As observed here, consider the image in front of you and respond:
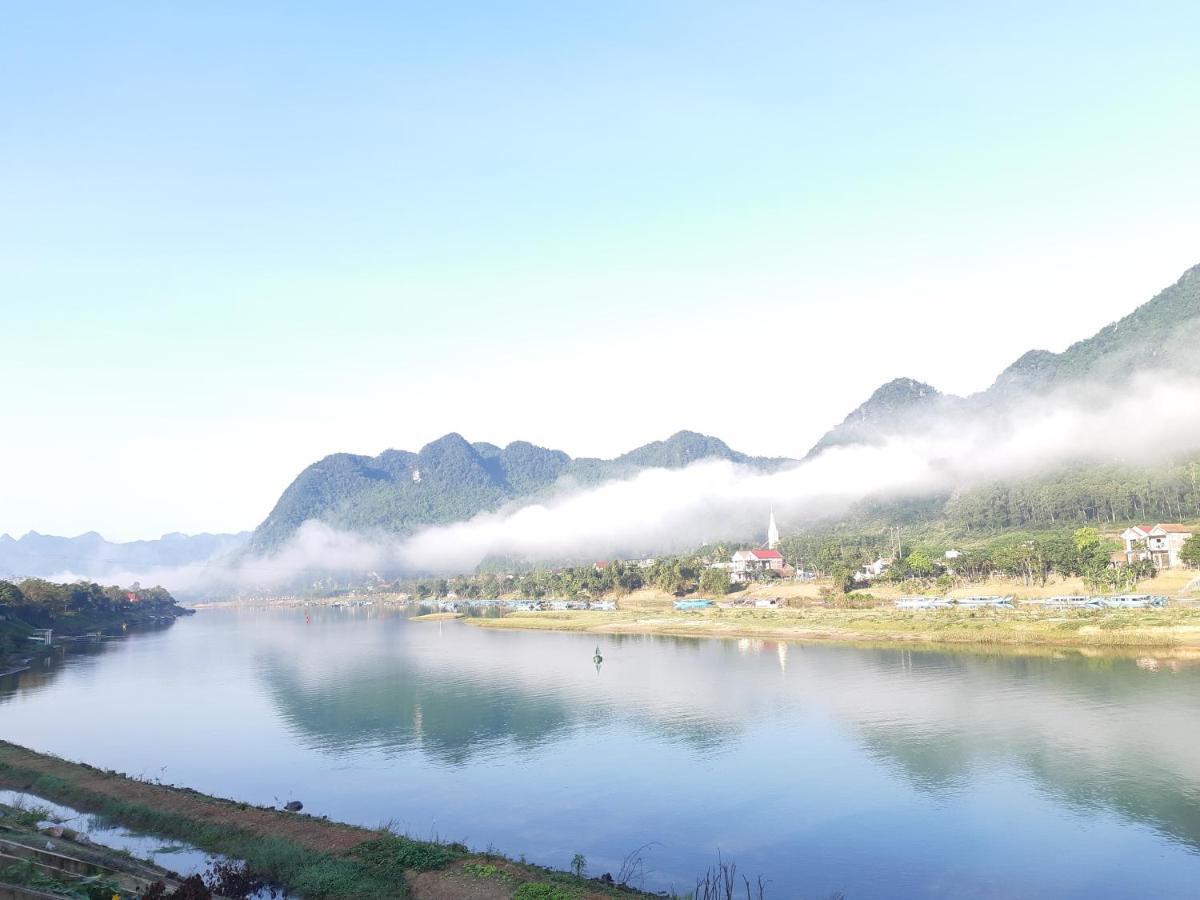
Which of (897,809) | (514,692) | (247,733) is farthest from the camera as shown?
(514,692)

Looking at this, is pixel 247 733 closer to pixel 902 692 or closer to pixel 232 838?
pixel 232 838

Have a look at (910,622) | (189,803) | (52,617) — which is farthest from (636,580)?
(189,803)

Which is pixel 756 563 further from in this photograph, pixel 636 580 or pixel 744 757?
pixel 744 757

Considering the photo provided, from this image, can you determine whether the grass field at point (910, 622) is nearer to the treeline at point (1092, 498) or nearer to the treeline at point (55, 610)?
the treeline at point (1092, 498)

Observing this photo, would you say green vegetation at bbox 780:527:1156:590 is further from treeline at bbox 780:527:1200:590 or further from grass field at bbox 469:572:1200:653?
grass field at bbox 469:572:1200:653

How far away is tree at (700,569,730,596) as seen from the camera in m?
137

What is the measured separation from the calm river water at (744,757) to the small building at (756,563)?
8106 centimetres

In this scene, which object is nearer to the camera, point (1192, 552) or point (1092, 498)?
point (1192, 552)

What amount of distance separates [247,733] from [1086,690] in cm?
5591

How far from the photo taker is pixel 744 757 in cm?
4000

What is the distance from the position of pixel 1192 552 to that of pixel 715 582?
69.5m

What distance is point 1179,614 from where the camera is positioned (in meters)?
69.2

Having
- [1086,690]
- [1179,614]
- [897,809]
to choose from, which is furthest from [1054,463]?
[897,809]

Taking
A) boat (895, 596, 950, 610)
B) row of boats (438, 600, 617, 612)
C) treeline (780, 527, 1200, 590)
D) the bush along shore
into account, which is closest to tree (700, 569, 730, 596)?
row of boats (438, 600, 617, 612)
